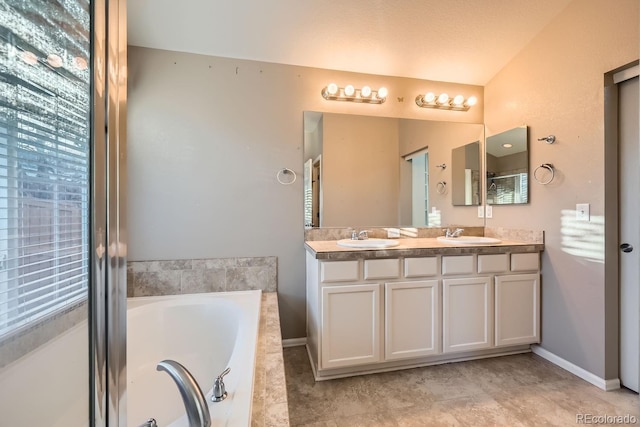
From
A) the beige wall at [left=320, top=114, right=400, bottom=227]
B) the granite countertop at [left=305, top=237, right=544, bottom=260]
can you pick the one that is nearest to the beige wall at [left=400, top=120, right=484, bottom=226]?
the beige wall at [left=320, top=114, right=400, bottom=227]

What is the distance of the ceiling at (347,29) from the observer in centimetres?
177

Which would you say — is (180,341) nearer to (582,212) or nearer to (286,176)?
(286,176)

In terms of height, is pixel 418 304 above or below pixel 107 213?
below

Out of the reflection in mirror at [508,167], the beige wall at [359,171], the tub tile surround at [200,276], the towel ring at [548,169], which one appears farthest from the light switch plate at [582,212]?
the tub tile surround at [200,276]

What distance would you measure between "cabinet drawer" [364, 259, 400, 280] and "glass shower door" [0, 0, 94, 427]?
55.7 inches

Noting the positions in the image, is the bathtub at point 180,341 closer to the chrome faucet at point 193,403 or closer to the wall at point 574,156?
the chrome faucet at point 193,403

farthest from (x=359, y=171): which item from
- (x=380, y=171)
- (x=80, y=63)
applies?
(x=80, y=63)

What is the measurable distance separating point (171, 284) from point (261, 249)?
715mm

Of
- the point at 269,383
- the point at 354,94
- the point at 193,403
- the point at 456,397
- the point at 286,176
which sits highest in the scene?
the point at 354,94

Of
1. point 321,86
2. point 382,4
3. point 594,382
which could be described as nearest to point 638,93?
point 382,4

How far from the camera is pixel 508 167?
2281 mm

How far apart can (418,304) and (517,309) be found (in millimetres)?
826

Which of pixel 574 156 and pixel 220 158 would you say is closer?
pixel 574 156

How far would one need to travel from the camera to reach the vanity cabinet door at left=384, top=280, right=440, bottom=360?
1764mm
